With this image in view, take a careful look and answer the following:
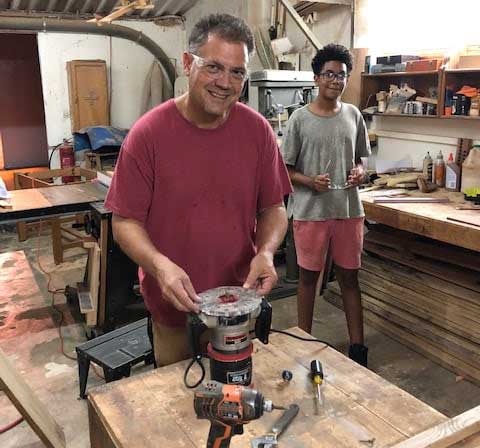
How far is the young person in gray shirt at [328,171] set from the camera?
231 cm

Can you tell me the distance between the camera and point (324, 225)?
2383 millimetres

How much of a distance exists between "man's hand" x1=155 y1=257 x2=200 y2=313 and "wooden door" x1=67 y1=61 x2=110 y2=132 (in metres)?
5.22

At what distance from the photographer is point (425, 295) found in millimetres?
2783

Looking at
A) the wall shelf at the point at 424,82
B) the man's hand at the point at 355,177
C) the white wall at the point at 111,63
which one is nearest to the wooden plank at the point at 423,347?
the man's hand at the point at 355,177

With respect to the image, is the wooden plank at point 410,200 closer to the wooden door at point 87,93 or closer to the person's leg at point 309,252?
the person's leg at point 309,252

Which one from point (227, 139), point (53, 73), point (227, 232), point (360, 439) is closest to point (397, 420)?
point (360, 439)

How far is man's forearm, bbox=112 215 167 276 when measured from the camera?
1.22 metres

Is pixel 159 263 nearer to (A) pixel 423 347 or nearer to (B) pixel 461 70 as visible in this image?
(A) pixel 423 347

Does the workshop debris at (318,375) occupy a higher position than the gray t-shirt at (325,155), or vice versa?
the gray t-shirt at (325,155)

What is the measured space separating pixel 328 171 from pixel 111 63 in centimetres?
457

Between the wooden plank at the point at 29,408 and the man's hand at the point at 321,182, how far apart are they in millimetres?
1464

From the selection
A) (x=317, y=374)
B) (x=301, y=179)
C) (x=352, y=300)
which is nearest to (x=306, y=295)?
(x=352, y=300)

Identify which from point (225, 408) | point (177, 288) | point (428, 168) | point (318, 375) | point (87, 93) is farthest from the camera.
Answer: point (87, 93)

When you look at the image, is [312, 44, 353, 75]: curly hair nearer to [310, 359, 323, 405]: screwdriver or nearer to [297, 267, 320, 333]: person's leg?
[297, 267, 320, 333]: person's leg
